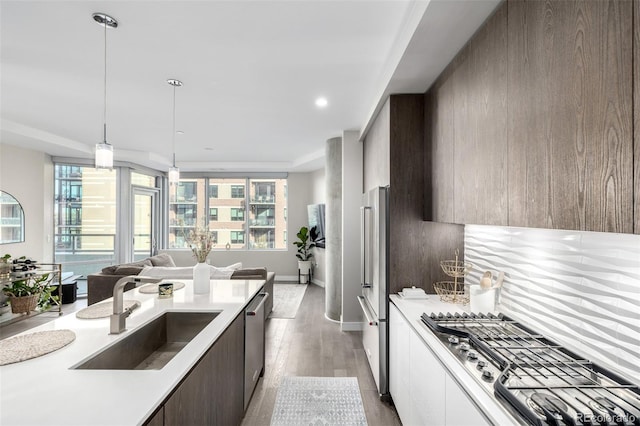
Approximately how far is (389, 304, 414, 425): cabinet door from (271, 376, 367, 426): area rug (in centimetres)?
32

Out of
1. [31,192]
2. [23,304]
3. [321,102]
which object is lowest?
[23,304]

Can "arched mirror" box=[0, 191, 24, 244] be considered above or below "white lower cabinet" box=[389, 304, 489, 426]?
above

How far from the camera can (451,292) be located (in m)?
2.49

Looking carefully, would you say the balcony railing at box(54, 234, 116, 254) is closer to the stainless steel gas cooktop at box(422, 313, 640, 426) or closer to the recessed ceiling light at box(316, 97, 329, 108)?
the recessed ceiling light at box(316, 97, 329, 108)

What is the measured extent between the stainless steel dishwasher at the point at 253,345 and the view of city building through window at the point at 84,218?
4.83m

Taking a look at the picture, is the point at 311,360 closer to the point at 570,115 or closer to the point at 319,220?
the point at 570,115

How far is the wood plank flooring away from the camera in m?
2.50

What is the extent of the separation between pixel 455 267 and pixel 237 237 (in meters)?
6.17

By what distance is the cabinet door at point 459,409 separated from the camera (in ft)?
3.87

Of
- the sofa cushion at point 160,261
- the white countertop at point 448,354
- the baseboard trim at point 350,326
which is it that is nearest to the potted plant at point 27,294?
the sofa cushion at point 160,261

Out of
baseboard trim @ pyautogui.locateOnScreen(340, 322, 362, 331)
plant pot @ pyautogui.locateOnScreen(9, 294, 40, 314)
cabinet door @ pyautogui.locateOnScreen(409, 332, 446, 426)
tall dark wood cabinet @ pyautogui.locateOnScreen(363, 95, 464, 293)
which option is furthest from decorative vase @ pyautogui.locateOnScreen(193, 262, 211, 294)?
plant pot @ pyautogui.locateOnScreen(9, 294, 40, 314)

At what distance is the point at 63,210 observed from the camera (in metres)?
5.88

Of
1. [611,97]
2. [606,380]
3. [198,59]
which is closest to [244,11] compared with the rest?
[198,59]

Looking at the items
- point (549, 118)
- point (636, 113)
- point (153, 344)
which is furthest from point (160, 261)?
point (636, 113)
